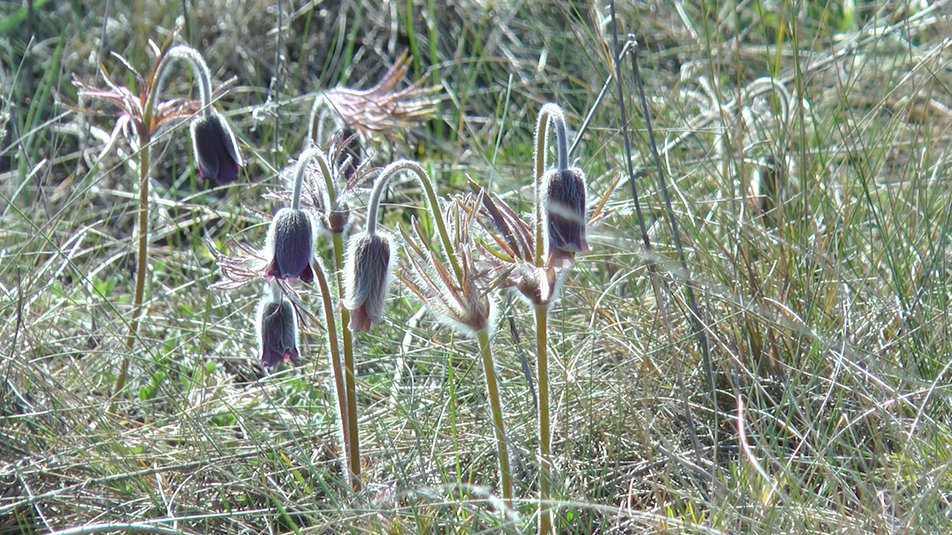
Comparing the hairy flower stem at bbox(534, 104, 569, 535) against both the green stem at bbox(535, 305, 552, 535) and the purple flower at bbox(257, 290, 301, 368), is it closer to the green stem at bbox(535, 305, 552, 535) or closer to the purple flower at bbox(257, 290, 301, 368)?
the green stem at bbox(535, 305, 552, 535)

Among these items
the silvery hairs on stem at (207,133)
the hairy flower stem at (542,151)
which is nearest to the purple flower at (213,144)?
the silvery hairs on stem at (207,133)

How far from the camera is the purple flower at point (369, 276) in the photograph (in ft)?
4.91

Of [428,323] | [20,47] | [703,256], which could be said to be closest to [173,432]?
→ [428,323]

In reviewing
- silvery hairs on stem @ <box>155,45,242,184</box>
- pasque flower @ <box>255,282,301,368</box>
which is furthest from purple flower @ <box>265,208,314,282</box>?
silvery hairs on stem @ <box>155,45,242,184</box>

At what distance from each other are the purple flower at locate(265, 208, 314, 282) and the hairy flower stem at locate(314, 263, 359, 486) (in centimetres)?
A: 11

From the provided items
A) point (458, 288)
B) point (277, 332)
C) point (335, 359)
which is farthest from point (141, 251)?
point (458, 288)

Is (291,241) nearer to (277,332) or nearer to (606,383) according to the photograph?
(277,332)

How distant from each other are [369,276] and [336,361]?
227mm

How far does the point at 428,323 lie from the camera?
2408 mm

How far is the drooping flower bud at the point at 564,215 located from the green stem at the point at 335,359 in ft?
1.32

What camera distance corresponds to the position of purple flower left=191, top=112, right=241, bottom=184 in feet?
6.58

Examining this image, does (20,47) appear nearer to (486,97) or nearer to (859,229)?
(486,97)

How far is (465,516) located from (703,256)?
740 millimetres

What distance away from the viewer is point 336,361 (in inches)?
65.7
